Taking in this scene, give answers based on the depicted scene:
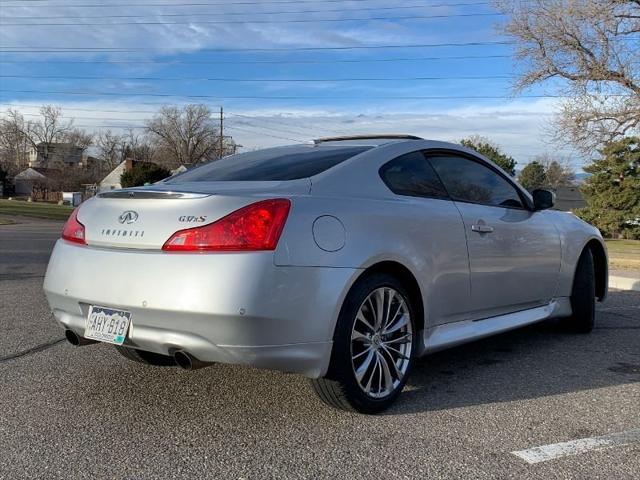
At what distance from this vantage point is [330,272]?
3.17m

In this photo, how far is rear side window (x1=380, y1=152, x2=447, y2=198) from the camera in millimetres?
3879

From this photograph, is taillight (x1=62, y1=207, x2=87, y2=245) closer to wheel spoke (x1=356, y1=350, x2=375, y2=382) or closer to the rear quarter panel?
the rear quarter panel

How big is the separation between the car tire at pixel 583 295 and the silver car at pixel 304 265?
4.32 feet

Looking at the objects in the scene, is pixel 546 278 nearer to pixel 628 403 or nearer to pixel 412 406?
pixel 628 403

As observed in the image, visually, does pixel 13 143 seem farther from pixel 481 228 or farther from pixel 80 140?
pixel 481 228

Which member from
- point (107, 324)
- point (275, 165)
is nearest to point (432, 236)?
point (275, 165)

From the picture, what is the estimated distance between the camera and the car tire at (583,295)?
5.60m

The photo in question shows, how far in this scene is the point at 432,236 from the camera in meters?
3.87

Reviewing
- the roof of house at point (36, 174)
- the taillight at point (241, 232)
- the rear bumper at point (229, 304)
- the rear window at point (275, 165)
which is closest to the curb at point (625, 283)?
the rear window at point (275, 165)

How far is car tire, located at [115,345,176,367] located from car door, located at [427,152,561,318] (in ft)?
6.88

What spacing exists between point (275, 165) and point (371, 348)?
1321 mm

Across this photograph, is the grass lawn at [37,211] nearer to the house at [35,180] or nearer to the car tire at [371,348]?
the car tire at [371,348]

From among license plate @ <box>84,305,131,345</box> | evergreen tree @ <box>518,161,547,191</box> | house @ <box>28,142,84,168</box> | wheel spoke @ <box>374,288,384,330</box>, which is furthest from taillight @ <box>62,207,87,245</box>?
house @ <box>28,142,84,168</box>

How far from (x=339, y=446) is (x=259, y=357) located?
0.60m
